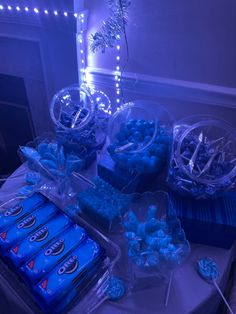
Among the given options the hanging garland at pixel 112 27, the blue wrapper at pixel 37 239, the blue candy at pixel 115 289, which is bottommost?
the blue candy at pixel 115 289

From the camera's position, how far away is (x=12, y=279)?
34.4 inches

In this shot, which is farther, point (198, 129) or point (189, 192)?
point (198, 129)

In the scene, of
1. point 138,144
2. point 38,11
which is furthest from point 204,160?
point 38,11

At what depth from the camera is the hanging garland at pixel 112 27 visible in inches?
42.1

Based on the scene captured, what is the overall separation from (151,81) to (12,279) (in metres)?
0.98

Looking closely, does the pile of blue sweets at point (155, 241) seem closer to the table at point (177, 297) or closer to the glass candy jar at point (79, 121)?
the table at point (177, 297)

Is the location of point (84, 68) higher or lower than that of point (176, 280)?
higher

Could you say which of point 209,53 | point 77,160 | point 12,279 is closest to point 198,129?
point 209,53

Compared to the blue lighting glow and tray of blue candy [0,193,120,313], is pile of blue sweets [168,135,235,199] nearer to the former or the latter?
tray of blue candy [0,193,120,313]

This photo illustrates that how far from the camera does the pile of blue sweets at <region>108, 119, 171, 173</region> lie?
0.95m

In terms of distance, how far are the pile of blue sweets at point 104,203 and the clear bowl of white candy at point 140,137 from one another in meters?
0.11

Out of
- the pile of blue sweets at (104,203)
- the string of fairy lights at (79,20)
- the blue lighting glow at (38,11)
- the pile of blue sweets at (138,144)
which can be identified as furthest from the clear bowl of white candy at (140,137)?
the blue lighting glow at (38,11)

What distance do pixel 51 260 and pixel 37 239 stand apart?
0.10m

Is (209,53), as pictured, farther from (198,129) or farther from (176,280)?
(176,280)
